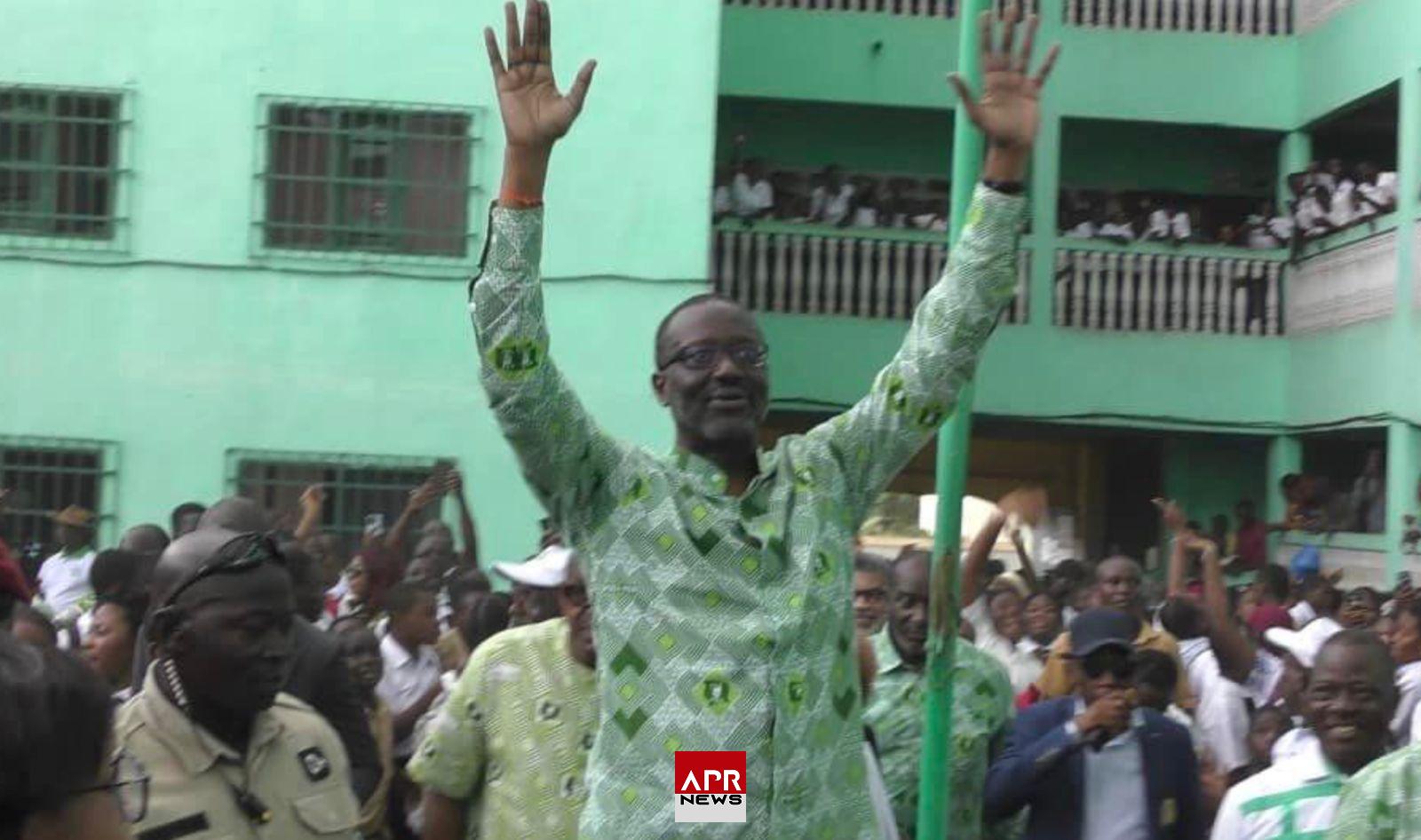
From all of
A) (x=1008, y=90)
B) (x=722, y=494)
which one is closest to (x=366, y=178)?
(x=1008, y=90)

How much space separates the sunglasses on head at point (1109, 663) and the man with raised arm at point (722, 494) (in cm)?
247

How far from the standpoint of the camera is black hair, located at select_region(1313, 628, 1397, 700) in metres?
Answer: 5.61

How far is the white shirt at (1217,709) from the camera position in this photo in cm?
901

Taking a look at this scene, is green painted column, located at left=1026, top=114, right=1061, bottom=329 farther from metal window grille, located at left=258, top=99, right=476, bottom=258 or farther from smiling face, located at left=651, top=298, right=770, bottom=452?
smiling face, located at left=651, top=298, right=770, bottom=452

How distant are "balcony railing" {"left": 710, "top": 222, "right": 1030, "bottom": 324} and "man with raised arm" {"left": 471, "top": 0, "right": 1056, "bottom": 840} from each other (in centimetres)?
1517

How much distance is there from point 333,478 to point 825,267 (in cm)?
521

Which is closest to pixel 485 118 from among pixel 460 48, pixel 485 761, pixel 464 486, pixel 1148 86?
pixel 460 48

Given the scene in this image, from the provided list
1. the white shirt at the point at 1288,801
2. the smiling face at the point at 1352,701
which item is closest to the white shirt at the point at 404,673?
the white shirt at the point at 1288,801

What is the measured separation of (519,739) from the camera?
17.9 ft

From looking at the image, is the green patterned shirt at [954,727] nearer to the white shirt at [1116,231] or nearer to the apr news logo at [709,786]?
the apr news logo at [709,786]

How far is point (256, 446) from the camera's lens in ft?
51.5

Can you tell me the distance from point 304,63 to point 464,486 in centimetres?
276

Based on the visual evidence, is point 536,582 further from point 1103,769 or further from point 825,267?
point 825,267

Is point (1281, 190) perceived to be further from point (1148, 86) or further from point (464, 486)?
point (464, 486)
